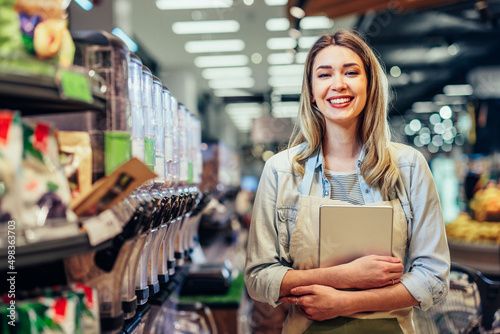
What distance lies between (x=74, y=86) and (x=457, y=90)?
14.3 m

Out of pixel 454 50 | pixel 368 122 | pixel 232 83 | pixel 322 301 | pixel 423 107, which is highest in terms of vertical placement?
pixel 454 50

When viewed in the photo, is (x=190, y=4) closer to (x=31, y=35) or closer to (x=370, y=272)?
(x=370, y=272)

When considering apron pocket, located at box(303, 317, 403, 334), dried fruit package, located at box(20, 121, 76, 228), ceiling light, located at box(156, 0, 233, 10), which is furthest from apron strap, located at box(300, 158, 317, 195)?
ceiling light, located at box(156, 0, 233, 10)

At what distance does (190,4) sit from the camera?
6.50m

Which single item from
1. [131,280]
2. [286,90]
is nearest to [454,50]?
[286,90]

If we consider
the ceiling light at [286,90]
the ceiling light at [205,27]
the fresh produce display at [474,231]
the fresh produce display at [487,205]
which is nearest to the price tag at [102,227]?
the fresh produce display at [474,231]

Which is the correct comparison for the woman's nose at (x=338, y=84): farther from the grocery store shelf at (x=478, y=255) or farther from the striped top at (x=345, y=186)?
the grocery store shelf at (x=478, y=255)

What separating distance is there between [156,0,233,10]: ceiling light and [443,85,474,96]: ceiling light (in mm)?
8965

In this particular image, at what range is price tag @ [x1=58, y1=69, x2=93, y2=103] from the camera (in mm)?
986

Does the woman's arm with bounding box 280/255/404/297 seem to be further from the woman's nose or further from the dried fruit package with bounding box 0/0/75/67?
the dried fruit package with bounding box 0/0/75/67

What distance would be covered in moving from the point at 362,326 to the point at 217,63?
8.59m

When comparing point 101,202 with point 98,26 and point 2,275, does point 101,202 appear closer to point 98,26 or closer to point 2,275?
point 2,275

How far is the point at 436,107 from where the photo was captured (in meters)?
17.0

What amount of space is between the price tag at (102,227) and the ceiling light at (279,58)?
326 inches
